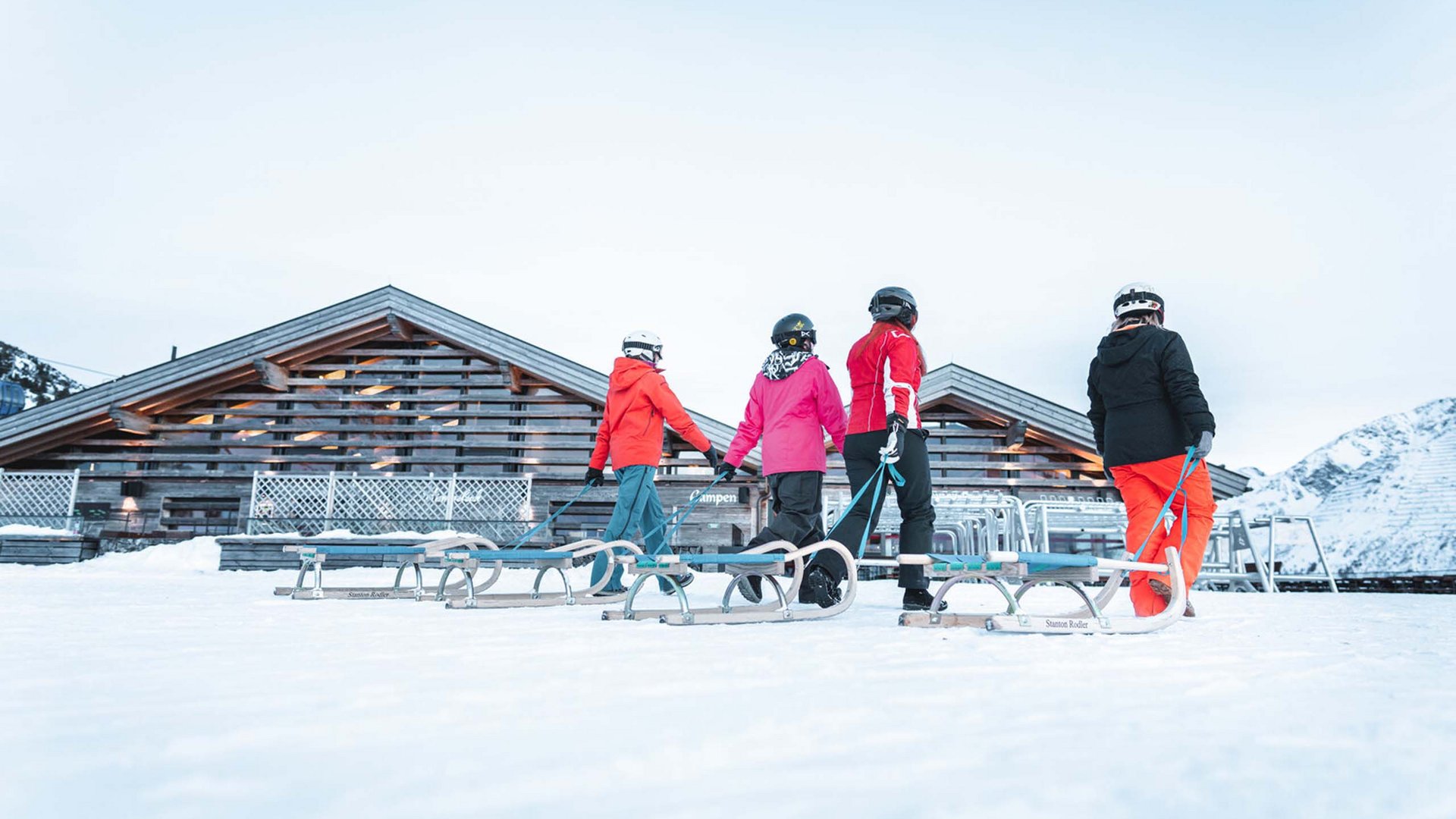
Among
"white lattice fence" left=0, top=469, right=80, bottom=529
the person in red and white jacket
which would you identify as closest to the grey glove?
the person in red and white jacket

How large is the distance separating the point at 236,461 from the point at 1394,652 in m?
13.9

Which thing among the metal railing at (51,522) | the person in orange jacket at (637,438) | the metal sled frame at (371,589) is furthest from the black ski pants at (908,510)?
the metal railing at (51,522)

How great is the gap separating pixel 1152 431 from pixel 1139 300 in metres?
0.75

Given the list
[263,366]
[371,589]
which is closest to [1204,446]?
[371,589]

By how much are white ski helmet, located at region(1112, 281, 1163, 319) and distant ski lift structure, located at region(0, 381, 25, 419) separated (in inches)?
795

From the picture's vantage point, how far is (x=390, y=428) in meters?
12.8

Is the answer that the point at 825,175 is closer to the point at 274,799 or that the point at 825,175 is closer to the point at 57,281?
the point at 274,799

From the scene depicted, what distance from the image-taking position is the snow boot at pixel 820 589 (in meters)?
4.82

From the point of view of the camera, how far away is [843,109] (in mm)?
13000

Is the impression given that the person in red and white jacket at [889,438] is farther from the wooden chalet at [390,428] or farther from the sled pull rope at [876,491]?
the wooden chalet at [390,428]

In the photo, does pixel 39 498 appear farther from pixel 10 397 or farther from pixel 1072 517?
pixel 1072 517

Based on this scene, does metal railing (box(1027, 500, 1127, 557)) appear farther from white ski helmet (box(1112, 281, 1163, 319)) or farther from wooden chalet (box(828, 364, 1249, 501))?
white ski helmet (box(1112, 281, 1163, 319))

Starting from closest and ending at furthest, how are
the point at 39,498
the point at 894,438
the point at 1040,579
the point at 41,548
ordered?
the point at 1040,579
the point at 894,438
the point at 41,548
the point at 39,498

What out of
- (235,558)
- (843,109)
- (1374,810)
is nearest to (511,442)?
(235,558)
